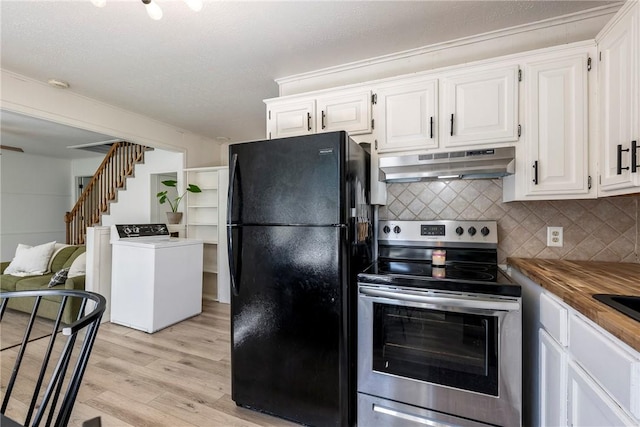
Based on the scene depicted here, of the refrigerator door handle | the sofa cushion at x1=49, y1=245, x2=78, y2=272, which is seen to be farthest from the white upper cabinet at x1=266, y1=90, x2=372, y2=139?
the sofa cushion at x1=49, y1=245, x2=78, y2=272

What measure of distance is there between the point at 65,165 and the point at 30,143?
1.64m

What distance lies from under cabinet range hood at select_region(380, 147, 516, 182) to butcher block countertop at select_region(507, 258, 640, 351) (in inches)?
23.8

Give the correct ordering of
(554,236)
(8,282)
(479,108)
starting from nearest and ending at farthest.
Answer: (479,108) → (554,236) → (8,282)

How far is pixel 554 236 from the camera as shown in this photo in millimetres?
2041

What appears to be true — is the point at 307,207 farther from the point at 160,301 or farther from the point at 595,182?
the point at 160,301

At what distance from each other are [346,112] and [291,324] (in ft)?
4.89

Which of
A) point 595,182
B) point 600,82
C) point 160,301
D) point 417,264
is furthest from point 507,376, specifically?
point 160,301

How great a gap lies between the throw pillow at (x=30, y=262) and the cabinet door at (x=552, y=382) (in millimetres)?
5207

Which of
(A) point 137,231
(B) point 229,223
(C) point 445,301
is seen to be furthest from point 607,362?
(A) point 137,231

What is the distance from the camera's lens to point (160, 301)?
10.6ft

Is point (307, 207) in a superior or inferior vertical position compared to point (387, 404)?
superior

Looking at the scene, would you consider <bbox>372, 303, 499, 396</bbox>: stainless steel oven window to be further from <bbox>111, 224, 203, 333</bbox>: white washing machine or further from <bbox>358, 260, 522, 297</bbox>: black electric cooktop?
<bbox>111, 224, 203, 333</bbox>: white washing machine

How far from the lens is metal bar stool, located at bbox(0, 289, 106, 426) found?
0.79 meters

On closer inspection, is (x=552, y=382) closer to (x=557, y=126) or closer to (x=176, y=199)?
(x=557, y=126)
